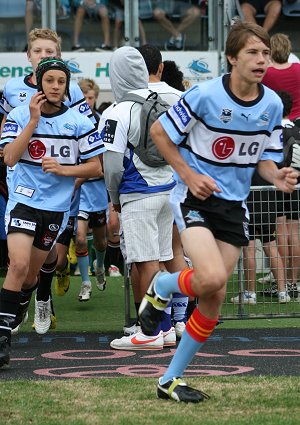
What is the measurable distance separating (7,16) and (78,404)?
1108 cm

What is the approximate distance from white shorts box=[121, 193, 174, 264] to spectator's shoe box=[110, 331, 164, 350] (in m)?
0.57

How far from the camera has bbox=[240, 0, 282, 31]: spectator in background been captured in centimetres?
1616

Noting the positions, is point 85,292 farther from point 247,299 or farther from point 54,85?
point 54,85

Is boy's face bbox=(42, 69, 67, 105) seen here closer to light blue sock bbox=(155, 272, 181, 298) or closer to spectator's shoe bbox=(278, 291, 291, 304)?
light blue sock bbox=(155, 272, 181, 298)

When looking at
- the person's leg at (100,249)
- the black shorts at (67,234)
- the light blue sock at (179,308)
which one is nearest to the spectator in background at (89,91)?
the person's leg at (100,249)

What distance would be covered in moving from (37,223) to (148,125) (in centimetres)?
111

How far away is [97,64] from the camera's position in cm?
1563

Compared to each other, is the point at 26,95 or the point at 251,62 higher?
the point at 26,95

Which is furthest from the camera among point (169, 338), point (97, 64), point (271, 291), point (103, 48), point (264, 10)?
point (264, 10)

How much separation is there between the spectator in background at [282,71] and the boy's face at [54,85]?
167 inches

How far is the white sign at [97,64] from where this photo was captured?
15.5 metres

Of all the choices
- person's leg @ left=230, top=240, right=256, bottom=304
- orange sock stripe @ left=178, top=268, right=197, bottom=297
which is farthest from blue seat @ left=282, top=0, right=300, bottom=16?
orange sock stripe @ left=178, top=268, right=197, bottom=297

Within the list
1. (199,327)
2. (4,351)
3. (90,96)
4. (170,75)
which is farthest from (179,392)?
(90,96)

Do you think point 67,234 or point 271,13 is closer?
point 67,234
